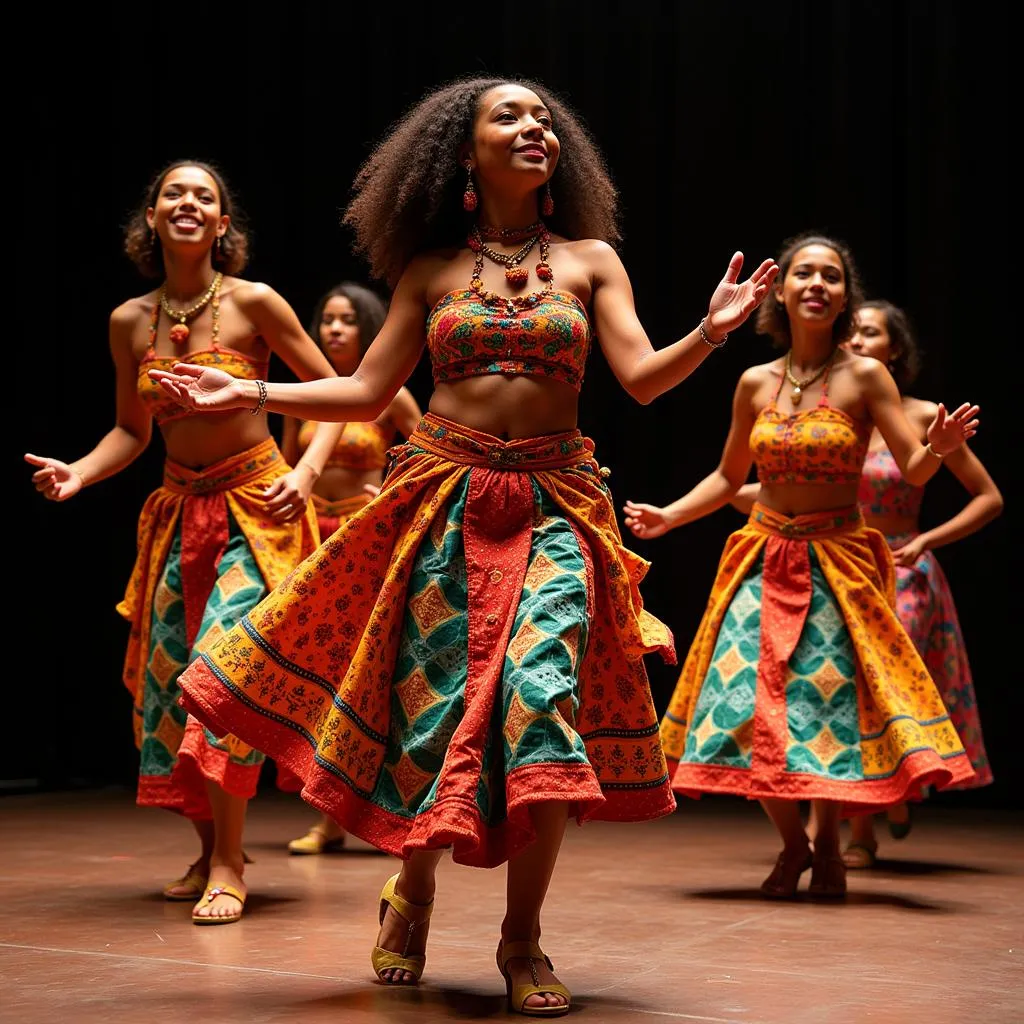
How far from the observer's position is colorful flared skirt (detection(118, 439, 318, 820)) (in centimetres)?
372

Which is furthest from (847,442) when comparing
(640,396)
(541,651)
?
(541,651)

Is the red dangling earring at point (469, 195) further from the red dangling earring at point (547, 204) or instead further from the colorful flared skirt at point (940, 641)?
the colorful flared skirt at point (940, 641)

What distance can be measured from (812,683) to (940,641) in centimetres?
139

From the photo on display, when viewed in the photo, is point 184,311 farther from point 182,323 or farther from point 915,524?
point 915,524

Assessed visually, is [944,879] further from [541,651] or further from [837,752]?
[541,651]

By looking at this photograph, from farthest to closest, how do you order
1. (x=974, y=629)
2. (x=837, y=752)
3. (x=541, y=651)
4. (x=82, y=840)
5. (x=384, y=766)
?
(x=974, y=629) < (x=82, y=840) < (x=837, y=752) < (x=384, y=766) < (x=541, y=651)

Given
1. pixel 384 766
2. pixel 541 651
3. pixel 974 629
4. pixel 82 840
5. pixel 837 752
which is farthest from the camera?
pixel 974 629

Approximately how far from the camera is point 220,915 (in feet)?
11.5

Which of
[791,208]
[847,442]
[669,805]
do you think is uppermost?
[791,208]

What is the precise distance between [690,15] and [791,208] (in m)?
0.84

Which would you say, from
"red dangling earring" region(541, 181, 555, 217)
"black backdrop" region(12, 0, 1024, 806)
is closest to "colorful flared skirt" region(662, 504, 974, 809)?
"red dangling earring" region(541, 181, 555, 217)

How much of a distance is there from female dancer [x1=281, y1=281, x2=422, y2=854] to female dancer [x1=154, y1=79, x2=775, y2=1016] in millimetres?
2116

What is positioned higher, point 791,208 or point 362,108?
point 362,108

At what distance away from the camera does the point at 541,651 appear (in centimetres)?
259
